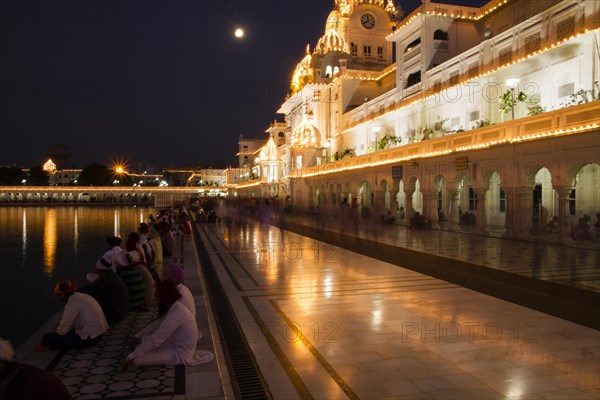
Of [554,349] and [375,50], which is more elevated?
[375,50]

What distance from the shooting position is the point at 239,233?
794 inches

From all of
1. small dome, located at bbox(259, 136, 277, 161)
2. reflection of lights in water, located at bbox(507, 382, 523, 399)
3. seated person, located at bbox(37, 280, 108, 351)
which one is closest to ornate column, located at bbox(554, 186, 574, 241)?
reflection of lights in water, located at bbox(507, 382, 523, 399)

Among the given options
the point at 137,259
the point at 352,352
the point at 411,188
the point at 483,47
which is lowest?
the point at 352,352

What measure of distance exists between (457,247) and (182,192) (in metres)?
91.0

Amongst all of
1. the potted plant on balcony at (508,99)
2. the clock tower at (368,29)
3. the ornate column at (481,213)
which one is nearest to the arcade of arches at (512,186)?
the ornate column at (481,213)

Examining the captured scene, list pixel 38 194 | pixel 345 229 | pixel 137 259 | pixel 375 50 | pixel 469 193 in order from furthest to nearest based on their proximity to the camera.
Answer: pixel 38 194
pixel 375 50
pixel 469 193
pixel 345 229
pixel 137 259

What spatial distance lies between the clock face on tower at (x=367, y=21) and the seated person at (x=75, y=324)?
1846 inches

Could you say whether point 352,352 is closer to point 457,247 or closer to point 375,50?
point 457,247

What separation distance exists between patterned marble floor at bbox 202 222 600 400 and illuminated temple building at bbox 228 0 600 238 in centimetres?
723

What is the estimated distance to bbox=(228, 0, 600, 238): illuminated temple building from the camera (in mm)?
14570

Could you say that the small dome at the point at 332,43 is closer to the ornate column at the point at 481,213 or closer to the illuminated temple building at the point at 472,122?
the illuminated temple building at the point at 472,122

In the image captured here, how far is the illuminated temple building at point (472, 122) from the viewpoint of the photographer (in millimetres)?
14570

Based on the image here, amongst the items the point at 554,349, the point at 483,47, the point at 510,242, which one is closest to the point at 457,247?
the point at 510,242

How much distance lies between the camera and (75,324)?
5168 mm
